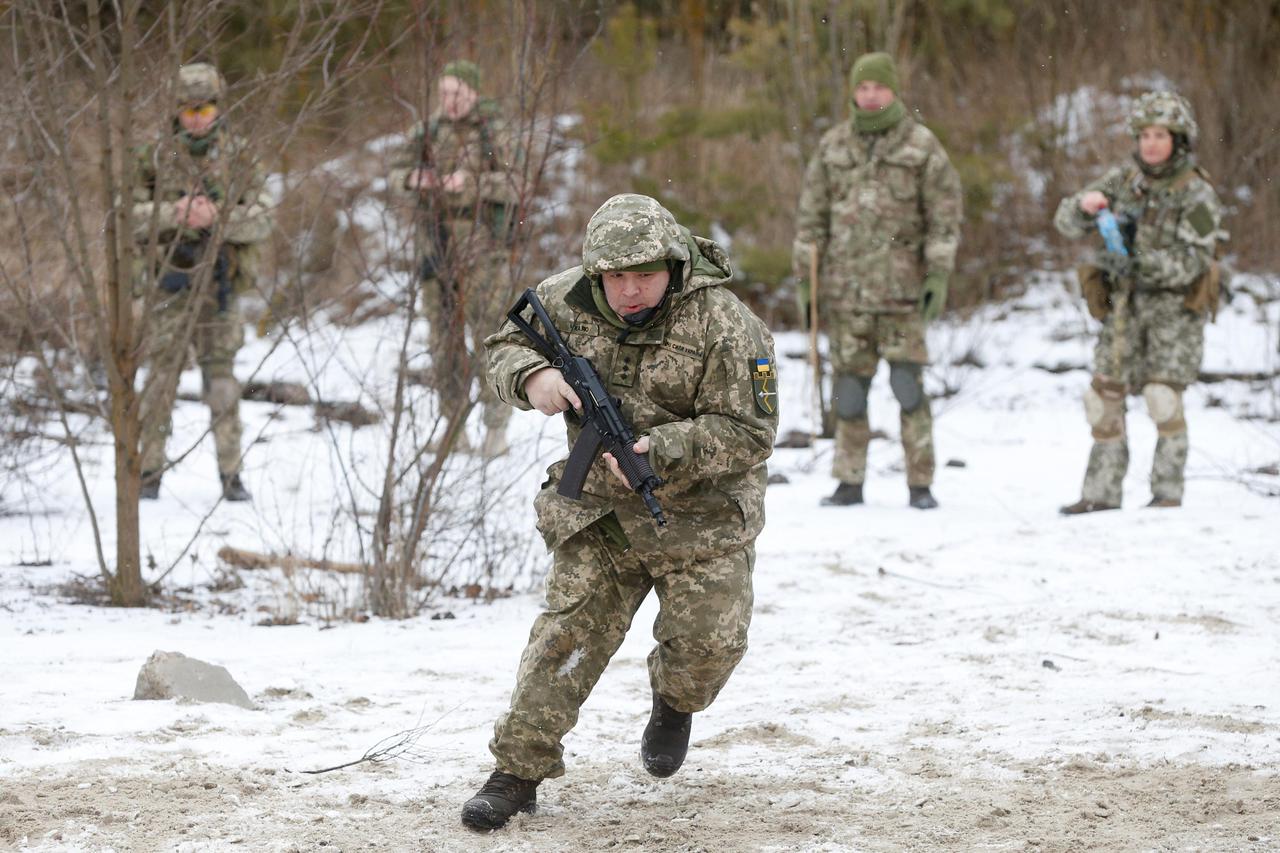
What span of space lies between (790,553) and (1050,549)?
1170 mm

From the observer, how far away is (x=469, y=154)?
581cm

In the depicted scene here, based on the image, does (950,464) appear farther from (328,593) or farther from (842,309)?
(328,593)

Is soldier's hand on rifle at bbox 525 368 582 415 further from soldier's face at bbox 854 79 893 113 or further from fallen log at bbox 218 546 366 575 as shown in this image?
soldier's face at bbox 854 79 893 113

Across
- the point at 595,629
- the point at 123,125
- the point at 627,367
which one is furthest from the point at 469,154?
the point at 595,629

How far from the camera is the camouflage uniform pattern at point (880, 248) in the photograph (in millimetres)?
7801

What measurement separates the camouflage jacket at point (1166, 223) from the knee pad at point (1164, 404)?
1.59ft

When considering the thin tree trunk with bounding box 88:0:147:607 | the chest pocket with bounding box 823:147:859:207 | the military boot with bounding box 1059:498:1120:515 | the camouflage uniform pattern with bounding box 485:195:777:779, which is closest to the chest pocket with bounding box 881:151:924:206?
the chest pocket with bounding box 823:147:859:207

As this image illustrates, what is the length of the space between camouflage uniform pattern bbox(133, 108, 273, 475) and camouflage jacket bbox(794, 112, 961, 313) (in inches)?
113

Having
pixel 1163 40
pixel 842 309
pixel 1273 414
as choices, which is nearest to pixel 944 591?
pixel 842 309

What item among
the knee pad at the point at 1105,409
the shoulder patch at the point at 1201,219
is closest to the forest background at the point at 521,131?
the knee pad at the point at 1105,409

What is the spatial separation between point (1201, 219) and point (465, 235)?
353cm

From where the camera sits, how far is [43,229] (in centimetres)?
785

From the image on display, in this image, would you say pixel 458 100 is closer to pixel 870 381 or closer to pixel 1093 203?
pixel 870 381

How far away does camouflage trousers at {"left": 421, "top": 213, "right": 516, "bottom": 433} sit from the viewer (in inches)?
229
